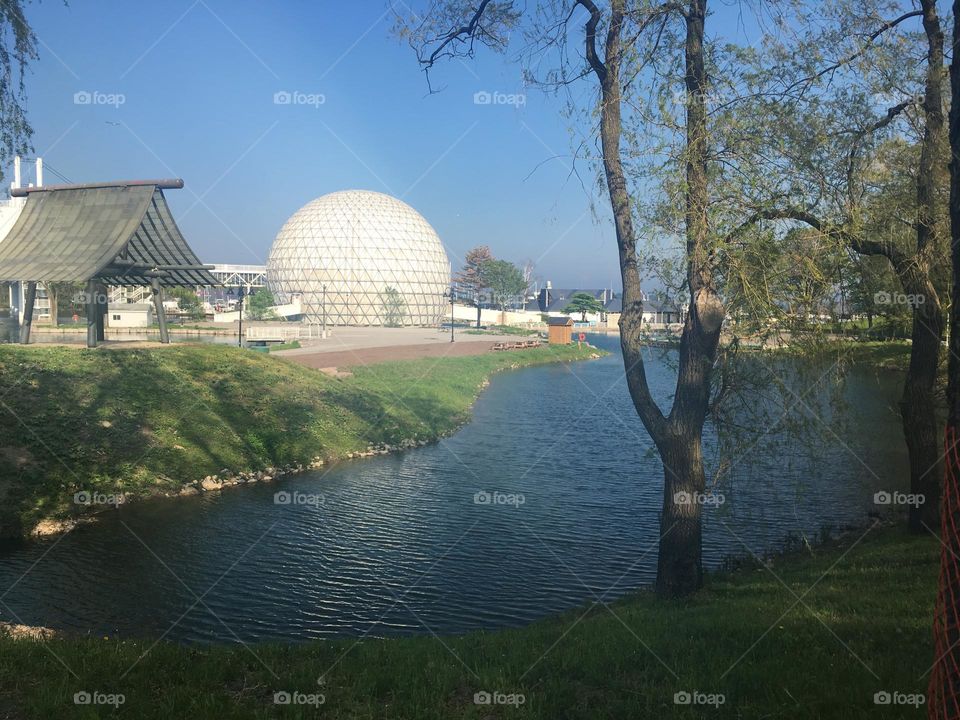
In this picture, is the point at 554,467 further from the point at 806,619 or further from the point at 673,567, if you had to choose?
the point at 806,619

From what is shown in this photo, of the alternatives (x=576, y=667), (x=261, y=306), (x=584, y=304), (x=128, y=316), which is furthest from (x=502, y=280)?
(x=576, y=667)

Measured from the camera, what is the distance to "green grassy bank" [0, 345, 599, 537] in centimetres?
1548

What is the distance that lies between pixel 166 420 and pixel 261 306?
197 feet

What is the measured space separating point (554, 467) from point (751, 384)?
10422mm

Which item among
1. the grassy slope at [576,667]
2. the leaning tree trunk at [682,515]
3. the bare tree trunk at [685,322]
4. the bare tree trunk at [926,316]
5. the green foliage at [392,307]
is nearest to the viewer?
the grassy slope at [576,667]

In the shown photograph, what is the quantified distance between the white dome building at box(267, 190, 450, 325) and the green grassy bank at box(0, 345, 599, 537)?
170 ft

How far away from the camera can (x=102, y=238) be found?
23.6 metres

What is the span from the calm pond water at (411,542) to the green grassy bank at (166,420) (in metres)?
1.20

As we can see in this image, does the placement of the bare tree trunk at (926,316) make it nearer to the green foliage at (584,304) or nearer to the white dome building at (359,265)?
the white dome building at (359,265)

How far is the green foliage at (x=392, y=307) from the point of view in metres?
78.9

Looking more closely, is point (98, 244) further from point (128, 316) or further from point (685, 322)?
point (128, 316)

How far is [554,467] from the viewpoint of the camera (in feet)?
62.4

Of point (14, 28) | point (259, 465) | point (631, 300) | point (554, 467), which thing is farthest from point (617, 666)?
point (259, 465)

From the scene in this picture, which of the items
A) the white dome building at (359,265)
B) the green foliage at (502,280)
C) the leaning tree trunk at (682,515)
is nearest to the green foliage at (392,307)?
the white dome building at (359,265)
